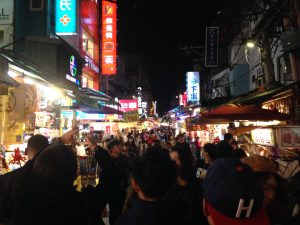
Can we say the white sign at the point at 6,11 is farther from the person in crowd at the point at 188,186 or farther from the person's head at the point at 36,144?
the person in crowd at the point at 188,186

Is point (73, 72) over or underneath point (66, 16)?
underneath

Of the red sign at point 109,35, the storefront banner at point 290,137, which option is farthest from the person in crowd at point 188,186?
the red sign at point 109,35

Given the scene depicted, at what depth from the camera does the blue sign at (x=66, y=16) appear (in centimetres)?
1640

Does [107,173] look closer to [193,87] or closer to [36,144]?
[36,144]

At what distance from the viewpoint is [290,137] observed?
804 cm

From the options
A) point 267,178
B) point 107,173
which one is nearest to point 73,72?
point 107,173

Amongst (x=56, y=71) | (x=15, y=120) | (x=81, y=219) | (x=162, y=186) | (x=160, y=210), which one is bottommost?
(x=81, y=219)

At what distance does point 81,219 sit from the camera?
282 centimetres

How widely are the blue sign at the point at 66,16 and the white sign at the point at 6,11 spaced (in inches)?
120

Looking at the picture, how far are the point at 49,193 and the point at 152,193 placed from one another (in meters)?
0.85

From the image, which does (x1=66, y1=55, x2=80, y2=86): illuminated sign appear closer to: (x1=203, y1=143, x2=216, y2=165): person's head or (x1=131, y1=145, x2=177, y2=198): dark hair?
(x1=203, y1=143, x2=216, y2=165): person's head

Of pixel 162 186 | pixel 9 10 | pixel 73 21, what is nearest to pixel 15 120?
pixel 162 186

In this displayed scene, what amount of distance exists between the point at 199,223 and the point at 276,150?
17.4 ft

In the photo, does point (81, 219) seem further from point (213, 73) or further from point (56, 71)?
point (213, 73)
